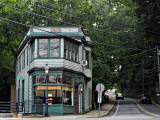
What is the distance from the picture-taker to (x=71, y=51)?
27906mm

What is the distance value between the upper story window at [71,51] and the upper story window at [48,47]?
0.86 metres

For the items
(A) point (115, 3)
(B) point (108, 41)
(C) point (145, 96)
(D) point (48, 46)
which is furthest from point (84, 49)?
(A) point (115, 3)

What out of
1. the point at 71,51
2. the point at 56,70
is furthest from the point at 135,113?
the point at 56,70

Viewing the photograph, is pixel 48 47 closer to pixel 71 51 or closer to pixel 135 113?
pixel 71 51

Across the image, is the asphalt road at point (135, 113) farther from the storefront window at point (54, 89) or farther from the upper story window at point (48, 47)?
the upper story window at point (48, 47)

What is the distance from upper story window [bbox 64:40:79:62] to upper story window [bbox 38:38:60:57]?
2.84 feet

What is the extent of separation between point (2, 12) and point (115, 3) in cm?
3537

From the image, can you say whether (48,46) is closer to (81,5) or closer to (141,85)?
(81,5)

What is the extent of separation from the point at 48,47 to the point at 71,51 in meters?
2.42

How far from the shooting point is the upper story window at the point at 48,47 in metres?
26.4

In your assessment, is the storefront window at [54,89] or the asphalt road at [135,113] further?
the storefront window at [54,89]

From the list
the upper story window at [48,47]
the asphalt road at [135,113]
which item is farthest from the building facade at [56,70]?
the asphalt road at [135,113]

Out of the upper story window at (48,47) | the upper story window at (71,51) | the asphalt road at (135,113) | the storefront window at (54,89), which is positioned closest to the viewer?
the asphalt road at (135,113)

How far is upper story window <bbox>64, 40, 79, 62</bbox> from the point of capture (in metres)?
27.0
